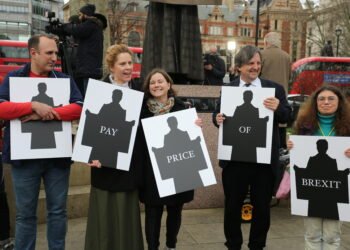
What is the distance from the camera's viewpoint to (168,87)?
3.28 m

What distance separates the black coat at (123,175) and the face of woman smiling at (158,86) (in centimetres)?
30

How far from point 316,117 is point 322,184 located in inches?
21.2

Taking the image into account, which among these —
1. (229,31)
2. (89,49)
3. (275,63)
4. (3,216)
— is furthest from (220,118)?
(229,31)

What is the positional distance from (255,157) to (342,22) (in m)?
34.0

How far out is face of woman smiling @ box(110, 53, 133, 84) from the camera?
3.10 metres

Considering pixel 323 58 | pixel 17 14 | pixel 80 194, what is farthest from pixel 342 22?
pixel 17 14

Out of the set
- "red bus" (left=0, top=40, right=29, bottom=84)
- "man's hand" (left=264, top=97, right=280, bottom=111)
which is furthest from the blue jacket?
"red bus" (left=0, top=40, right=29, bottom=84)

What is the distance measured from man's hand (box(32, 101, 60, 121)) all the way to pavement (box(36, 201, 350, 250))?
1.63m

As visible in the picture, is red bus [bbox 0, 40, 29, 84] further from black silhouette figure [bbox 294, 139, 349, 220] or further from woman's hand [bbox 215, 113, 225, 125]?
black silhouette figure [bbox 294, 139, 349, 220]

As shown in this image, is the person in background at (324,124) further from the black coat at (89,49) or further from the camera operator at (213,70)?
the camera operator at (213,70)

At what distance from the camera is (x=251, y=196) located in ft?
11.8

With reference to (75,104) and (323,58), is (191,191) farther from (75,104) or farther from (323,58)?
(323,58)

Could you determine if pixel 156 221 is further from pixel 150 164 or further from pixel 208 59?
pixel 208 59

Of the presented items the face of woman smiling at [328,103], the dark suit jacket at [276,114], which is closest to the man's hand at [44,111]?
the dark suit jacket at [276,114]
